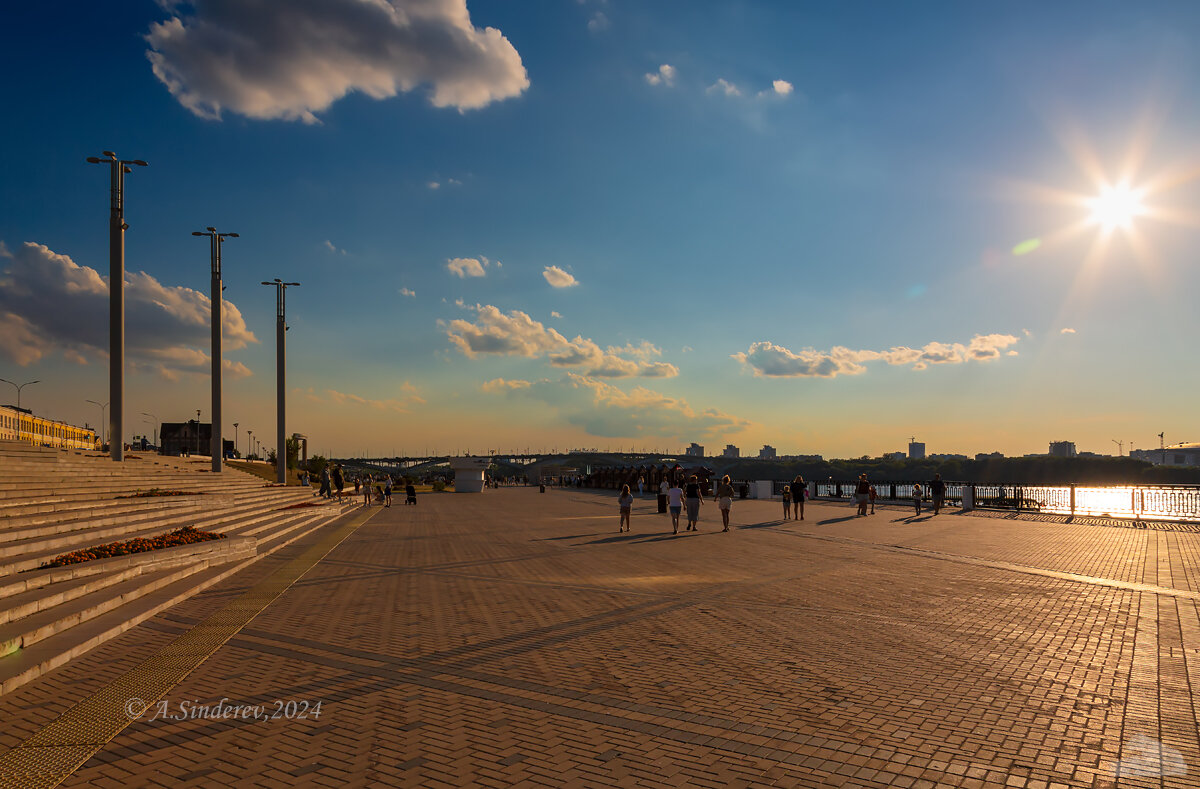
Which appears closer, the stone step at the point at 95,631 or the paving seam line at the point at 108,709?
the paving seam line at the point at 108,709

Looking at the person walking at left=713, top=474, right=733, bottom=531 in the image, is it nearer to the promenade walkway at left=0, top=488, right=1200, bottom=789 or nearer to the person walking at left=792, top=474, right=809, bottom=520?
the person walking at left=792, top=474, right=809, bottom=520

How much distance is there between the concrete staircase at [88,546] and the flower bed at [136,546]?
204 mm

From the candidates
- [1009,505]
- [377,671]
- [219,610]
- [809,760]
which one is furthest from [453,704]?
[1009,505]

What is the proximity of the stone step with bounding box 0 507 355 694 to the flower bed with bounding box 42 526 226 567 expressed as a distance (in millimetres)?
769

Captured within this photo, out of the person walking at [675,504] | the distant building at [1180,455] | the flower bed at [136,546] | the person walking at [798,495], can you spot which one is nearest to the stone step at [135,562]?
the flower bed at [136,546]

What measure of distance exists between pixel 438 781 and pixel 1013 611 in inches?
318

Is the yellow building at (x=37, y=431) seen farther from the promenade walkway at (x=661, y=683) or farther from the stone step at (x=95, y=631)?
the promenade walkway at (x=661, y=683)

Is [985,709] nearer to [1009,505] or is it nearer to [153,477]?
[153,477]

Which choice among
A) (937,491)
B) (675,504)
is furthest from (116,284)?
(937,491)

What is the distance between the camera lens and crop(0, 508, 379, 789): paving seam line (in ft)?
14.4

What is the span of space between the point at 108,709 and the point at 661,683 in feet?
14.6

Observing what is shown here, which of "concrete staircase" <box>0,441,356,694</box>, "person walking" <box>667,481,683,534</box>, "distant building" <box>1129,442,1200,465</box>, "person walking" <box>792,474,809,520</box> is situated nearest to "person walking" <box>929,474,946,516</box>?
"person walking" <box>792,474,809,520</box>

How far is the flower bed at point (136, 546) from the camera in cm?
967

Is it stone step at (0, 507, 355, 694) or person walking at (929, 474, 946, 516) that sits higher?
stone step at (0, 507, 355, 694)
